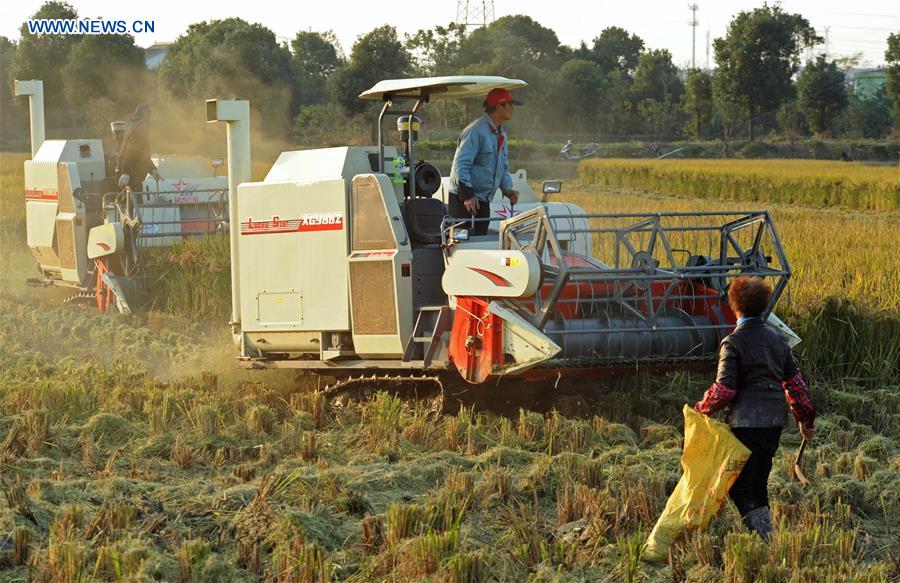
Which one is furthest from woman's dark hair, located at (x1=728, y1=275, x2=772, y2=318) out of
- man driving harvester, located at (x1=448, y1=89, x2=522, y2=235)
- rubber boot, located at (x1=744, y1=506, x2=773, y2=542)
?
man driving harvester, located at (x1=448, y1=89, x2=522, y2=235)

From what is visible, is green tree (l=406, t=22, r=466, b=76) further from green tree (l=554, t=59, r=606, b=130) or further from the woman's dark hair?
the woman's dark hair

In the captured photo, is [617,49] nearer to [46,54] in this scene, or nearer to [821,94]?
[821,94]

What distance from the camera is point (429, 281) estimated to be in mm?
8602

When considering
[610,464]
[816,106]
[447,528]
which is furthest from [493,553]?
[816,106]

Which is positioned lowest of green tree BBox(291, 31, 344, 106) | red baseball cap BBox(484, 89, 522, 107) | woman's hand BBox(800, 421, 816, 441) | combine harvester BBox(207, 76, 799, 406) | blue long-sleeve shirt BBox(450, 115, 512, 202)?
woman's hand BBox(800, 421, 816, 441)

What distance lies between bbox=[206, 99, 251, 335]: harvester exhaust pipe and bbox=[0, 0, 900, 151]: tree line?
2123cm

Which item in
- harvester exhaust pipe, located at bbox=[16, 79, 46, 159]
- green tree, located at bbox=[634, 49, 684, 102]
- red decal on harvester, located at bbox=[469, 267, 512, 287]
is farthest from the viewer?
green tree, located at bbox=[634, 49, 684, 102]

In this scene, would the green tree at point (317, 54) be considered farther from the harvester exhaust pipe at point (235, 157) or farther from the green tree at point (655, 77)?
the harvester exhaust pipe at point (235, 157)

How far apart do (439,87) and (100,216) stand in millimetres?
7759

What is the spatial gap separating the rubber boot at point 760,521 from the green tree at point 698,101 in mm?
61346

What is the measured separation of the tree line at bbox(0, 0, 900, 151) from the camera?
109ft

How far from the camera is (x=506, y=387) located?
848 centimetres

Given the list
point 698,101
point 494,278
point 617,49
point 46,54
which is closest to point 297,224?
point 494,278

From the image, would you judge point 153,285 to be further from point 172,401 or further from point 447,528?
point 447,528
